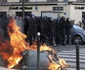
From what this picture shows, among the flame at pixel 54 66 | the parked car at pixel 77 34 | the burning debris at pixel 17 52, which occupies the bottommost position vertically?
the parked car at pixel 77 34

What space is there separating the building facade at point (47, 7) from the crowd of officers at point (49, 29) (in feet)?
49.6

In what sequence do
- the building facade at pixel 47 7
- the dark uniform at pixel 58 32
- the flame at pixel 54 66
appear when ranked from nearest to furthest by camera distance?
1. the flame at pixel 54 66
2. the dark uniform at pixel 58 32
3. the building facade at pixel 47 7

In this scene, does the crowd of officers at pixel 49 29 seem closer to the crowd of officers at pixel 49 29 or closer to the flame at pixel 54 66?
the crowd of officers at pixel 49 29

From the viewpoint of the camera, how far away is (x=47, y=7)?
129 ft

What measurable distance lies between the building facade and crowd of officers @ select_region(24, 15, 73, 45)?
1513 cm

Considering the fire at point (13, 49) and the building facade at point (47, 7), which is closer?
the fire at point (13, 49)

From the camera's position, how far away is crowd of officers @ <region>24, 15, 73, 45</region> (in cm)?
1931

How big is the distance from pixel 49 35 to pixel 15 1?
2075 centimetres

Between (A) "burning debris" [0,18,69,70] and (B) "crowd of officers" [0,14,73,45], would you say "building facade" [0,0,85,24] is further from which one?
(A) "burning debris" [0,18,69,70]

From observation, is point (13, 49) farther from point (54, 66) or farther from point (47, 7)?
point (47, 7)

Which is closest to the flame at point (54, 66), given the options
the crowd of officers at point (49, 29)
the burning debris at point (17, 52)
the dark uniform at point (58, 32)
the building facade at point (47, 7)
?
the burning debris at point (17, 52)

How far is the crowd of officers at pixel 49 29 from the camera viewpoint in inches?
760

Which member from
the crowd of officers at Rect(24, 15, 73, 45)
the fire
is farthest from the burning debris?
the crowd of officers at Rect(24, 15, 73, 45)

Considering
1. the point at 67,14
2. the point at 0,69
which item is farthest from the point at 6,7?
the point at 0,69
